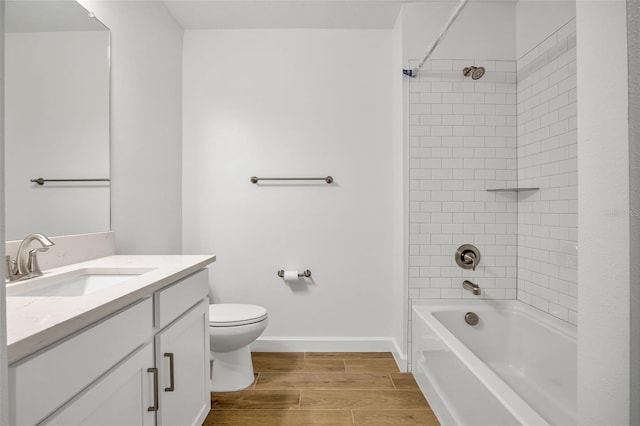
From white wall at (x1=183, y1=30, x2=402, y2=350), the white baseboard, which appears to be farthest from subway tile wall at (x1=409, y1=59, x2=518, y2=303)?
the white baseboard

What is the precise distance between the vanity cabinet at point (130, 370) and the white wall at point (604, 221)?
0.93 m

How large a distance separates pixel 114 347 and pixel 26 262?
0.62m

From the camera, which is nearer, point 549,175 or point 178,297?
point 178,297

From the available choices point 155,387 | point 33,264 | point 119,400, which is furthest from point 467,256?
point 33,264

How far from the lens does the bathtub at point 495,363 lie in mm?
1232

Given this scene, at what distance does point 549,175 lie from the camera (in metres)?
1.90

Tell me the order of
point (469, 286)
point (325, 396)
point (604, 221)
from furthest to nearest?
point (469, 286) < point (325, 396) < point (604, 221)

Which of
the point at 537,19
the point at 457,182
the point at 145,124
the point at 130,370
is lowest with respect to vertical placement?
the point at 130,370

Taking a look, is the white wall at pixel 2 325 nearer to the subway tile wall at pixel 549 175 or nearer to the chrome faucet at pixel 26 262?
the chrome faucet at pixel 26 262

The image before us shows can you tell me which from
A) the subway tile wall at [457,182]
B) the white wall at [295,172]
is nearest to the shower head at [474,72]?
the subway tile wall at [457,182]

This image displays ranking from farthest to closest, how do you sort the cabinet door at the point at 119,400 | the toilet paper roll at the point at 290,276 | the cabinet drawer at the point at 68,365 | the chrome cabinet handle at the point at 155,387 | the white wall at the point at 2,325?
1. the toilet paper roll at the point at 290,276
2. the chrome cabinet handle at the point at 155,387
3. the cabinet door at the point at 119,400
4. the cabinet drawer at the point at 68,365
5. the white wall at the point at 2,325

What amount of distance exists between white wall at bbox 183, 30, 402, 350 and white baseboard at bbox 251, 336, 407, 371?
0.02m

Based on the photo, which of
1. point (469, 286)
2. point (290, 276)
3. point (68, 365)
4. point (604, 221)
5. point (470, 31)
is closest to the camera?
point (604, 221)

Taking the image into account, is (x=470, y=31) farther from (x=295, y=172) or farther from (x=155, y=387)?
(x=155, y=387)
